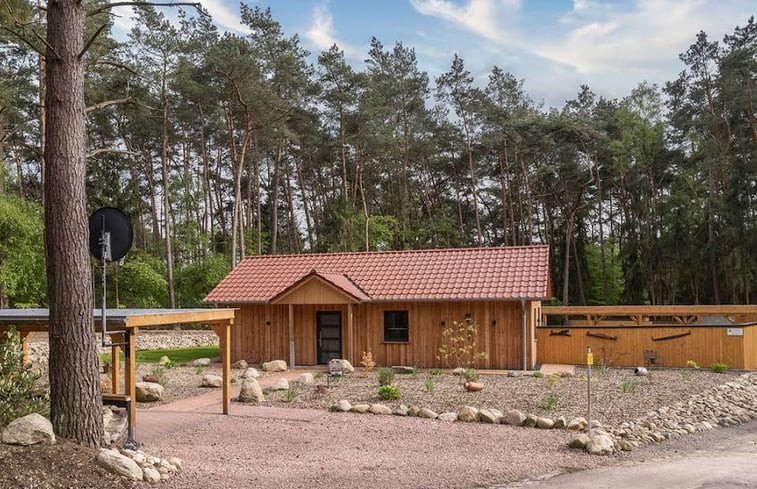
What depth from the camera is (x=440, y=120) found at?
37531mm

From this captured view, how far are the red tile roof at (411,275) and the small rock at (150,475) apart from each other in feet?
35.3

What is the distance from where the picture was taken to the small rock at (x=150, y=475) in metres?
6.91

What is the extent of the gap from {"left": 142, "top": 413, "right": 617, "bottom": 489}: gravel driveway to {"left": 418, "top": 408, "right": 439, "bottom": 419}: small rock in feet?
1.10

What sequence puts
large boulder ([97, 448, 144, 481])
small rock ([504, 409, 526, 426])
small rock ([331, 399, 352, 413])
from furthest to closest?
1. small rock ([331, 399, 352, 413])
2. small rock ([504, 409, 526, 426])
3. large boulder ([97, 448, 144, 481])

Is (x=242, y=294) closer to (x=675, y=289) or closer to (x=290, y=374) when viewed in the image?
(x=290, y=374)

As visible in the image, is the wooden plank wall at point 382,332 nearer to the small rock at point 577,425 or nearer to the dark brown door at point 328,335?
the dark brown door at point 328,335

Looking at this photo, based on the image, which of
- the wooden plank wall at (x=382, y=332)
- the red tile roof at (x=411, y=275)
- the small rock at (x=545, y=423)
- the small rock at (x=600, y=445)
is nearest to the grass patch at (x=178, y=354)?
the wooden plank wall at (x=382, y=332)

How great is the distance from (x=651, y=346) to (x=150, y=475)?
1489 cm

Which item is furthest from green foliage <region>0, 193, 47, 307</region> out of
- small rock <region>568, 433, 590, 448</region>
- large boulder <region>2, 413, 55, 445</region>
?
small rock <region>568, 433, 590, 448</region>

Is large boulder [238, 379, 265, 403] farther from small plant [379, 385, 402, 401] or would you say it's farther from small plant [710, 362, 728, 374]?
small plant [710, 362, 728, 374]

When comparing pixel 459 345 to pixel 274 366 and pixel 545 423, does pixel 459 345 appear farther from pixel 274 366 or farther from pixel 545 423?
pixel 545 423

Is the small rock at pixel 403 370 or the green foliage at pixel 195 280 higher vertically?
the green foliage at pixel 195 280

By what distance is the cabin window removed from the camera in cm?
1842

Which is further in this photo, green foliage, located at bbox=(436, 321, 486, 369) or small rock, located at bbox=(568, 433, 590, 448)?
green foliage, located at bbox=(436, 321, 486, 369)
